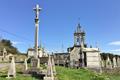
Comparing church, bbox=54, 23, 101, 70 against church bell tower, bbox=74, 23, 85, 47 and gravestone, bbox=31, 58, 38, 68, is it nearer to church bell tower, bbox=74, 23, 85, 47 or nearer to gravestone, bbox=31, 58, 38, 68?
church bell tower, bbox=74, 23, 85, 47

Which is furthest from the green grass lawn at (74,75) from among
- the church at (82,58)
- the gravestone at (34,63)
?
the church at (82,58)

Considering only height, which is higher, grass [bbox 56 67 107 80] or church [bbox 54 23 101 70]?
church [bbox 54 23 101 70]

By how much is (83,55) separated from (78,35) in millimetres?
5809

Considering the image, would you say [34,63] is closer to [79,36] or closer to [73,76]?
[73,76]

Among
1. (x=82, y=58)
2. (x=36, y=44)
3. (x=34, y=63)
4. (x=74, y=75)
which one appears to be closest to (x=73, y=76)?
(x=74, y=75)

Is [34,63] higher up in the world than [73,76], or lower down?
higher up

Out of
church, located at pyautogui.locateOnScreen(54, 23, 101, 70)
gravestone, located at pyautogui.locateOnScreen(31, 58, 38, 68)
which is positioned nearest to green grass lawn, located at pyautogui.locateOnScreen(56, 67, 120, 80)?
gravestone, located at pyautogui.locateOnScreen(31, 58, 38, 68)

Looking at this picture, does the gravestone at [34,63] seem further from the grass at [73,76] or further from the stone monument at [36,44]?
the grass at [73,76]

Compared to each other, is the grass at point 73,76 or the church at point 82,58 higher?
the church at point 82,58

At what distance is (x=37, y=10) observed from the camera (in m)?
28.7

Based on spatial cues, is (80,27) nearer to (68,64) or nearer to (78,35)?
(78,35)

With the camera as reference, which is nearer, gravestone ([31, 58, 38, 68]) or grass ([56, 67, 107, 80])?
grass ([56, 67, 107, 80])

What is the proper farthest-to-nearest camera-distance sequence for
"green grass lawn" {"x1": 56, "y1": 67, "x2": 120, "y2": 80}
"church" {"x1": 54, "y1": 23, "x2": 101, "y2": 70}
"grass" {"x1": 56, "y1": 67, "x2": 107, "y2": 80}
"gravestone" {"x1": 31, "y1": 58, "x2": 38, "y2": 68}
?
"church" {"x1": 54, "y1": 23, "x2": 101, "y2": 70} → "gravestone" {"x1": 31, "y1": 58, "x2": 38, "y2": 68} → "green grass lawn" {"x1": 56, "y1": 67, "x2": 120, "y2": 80} → "grass" {"x1": 56, "y1": 67, "x2": 107, "y2": 80}

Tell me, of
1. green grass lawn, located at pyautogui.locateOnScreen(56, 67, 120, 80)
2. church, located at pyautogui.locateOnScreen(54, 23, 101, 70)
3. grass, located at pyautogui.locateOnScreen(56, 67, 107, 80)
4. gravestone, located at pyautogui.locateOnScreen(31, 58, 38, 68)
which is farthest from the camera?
church, located at pyautogui.locateOnScreen(54, 23, 101, 70)
